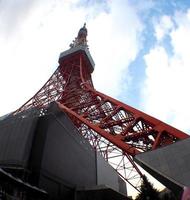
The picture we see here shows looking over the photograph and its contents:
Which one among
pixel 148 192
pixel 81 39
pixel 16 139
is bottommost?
pixel 148 192

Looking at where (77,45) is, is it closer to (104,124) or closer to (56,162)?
(104,124)

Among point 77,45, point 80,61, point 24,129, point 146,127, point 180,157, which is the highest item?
point 77,45

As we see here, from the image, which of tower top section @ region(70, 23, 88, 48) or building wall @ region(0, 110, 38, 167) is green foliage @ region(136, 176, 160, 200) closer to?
building wall @ region(0, 110, 38, 167)

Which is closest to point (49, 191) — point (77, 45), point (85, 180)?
point (85, 180)

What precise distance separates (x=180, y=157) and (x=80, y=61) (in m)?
18.6

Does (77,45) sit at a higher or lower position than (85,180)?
higher

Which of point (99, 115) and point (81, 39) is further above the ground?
point (81, 39)

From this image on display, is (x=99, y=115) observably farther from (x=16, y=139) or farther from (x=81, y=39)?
(x=81, y=39)

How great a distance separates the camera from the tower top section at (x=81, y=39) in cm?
2889

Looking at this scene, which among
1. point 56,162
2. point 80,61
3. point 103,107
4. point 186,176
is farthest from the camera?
point 80,61

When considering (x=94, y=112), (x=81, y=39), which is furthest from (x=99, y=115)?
(x=81, y=39)

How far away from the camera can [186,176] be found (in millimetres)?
9000

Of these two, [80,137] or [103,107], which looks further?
[103,107]

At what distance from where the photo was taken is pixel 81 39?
98.6 feet
